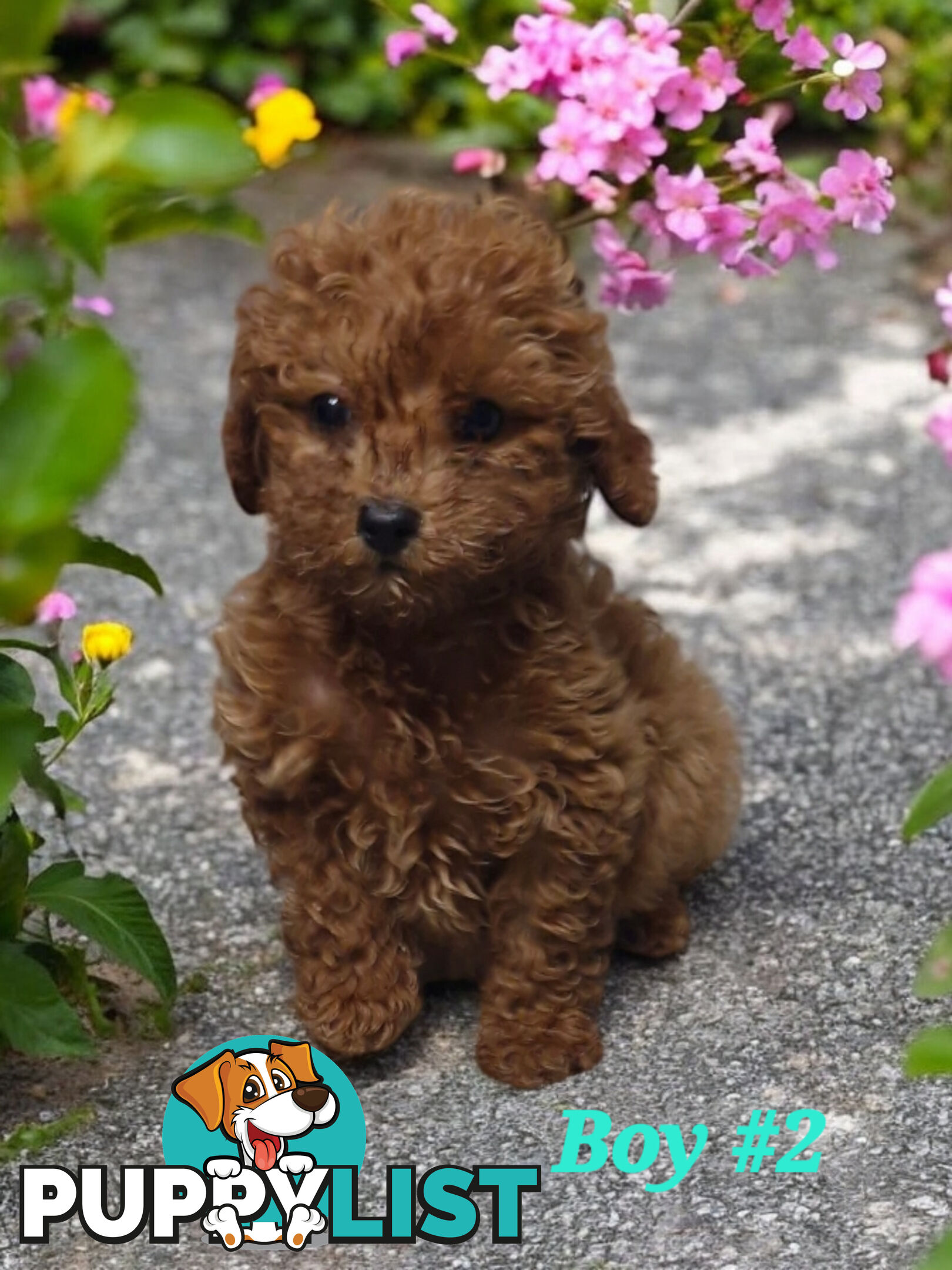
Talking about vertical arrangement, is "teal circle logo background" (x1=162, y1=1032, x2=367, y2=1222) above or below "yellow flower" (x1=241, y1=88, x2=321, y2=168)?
below

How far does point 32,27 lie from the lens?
5.55ft

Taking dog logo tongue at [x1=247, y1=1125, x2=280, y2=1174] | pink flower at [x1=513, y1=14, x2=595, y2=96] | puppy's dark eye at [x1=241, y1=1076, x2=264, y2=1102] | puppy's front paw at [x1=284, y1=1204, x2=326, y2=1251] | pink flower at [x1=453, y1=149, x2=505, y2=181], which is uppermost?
pink flower at [x1=513, y1=14, x2=595, y2=96]

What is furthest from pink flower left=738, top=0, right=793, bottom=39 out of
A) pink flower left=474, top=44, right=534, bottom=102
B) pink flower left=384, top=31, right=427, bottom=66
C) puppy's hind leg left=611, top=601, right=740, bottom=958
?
puppy's hind leg left=611, top=601, right=740, bottom=958

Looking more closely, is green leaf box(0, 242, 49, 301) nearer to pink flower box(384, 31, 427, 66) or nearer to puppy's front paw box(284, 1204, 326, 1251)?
puppy's front paw box(284, 1204, 326, 1251)

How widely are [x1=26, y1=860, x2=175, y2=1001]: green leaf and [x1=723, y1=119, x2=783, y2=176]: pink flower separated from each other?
4.53ft

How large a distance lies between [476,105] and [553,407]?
4457 millimetres

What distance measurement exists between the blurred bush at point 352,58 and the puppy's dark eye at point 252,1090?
446 cm

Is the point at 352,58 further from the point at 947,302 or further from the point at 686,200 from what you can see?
the point at 947,302

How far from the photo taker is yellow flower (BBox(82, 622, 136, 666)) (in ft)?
9.19

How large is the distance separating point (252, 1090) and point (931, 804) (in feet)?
3.50

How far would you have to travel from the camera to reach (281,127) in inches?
104

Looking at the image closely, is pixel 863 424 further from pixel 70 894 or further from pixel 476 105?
pixel 70 894

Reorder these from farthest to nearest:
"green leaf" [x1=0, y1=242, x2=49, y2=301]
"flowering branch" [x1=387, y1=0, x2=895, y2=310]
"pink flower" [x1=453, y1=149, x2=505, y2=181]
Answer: "pink flower" [x1=453, y1=149, x2=505, y2=181], "flowering branch" [x1=387, y1=0, x2=895, y2=310], "green leaf" [x1=0, y1=242, x2=49, y2=301]

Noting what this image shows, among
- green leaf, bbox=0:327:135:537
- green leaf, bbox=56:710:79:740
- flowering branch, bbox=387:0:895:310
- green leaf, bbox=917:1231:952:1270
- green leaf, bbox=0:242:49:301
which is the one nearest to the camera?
green leaf, bbox=0:327:135:537
